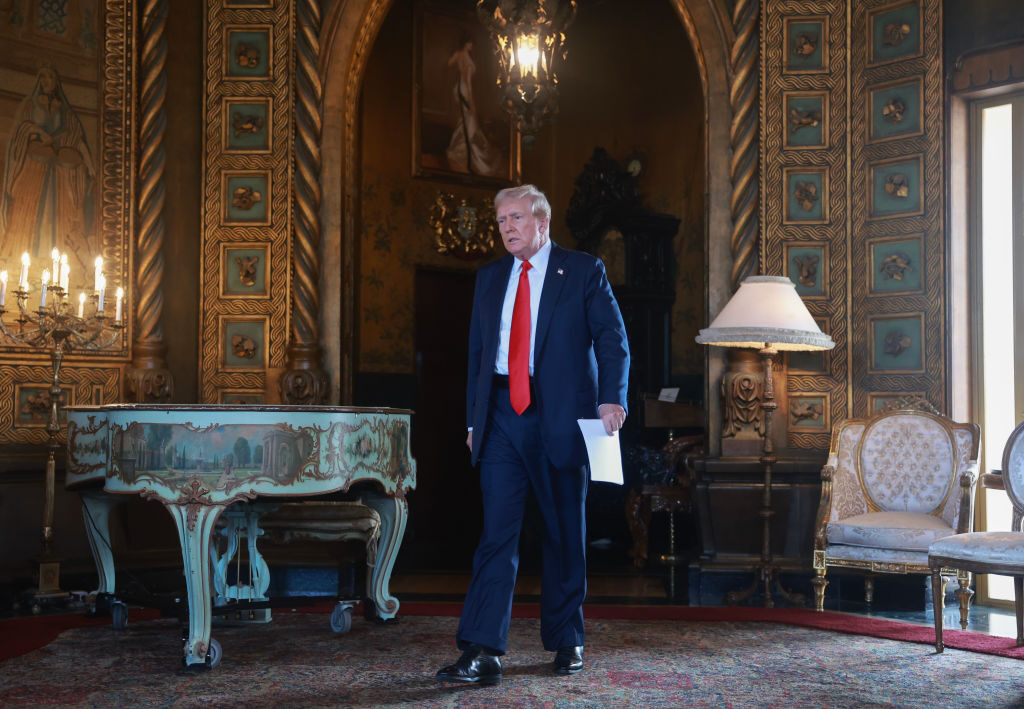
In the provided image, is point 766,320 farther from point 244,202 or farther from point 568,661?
point 244,202

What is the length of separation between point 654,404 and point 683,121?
254 cm

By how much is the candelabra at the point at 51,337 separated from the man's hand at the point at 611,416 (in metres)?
2.51

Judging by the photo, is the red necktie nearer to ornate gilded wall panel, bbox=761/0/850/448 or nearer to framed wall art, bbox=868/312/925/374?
ornate gilded wall panel, bbox=761/0/850/448

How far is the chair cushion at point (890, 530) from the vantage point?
4660 mm

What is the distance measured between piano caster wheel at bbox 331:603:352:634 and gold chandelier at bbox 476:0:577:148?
125 inches

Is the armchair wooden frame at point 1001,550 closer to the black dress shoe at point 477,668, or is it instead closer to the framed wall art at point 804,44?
the black dress shoe at point 477,668

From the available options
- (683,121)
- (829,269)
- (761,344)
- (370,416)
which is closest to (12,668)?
(370,416)

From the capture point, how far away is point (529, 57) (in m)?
6.36

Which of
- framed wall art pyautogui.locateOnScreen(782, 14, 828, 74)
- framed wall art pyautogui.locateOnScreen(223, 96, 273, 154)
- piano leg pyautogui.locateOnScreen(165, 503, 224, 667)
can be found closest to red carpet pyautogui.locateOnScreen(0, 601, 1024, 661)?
piano leg pyautogui.locateOnScreen(165, 503, 224, 667)

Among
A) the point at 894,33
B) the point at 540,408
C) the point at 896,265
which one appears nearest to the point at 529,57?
the point at 894,33

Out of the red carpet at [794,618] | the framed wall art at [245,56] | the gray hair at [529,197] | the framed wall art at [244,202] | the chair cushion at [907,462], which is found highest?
the framed wall art at [245,56]

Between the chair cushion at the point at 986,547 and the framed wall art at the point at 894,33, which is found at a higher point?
the framed wall art at the point at 894,33

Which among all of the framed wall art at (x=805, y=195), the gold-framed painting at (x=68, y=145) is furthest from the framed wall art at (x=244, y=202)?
the framed wall art at (x=805, y=195)

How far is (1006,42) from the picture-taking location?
532 cm
